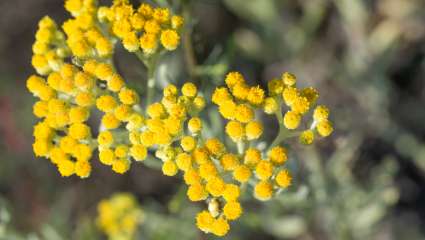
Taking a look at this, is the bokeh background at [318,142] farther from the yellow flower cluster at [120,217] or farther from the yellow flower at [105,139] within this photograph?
the yellow flower at [105,139]

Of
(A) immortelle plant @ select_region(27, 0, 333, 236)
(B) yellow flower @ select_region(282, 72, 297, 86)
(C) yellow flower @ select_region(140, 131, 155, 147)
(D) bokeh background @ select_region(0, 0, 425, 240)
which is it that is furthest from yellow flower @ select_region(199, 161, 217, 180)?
(D) bokeh background @ select_region(0, 0, 425, 240)

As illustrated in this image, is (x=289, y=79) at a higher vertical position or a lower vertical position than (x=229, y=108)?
higher

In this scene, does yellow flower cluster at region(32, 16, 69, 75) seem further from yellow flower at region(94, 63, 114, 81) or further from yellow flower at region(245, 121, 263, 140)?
yellow flower at region(245, 121, 263, 140)

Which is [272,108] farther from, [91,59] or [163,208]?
[163,208]

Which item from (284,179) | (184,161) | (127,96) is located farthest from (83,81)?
(284,179)

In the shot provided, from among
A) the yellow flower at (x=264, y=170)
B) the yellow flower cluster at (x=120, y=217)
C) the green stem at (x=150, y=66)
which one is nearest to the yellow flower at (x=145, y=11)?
the green stem at (x=150, y=66)

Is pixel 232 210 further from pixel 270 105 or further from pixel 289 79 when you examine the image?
pixel 289 79

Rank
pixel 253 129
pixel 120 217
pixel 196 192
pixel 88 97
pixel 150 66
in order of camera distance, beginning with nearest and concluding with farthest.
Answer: pixel 196 192 < pixel 253 129 < pixel 88 97 < pixel 150 66 < pixel 120 217
